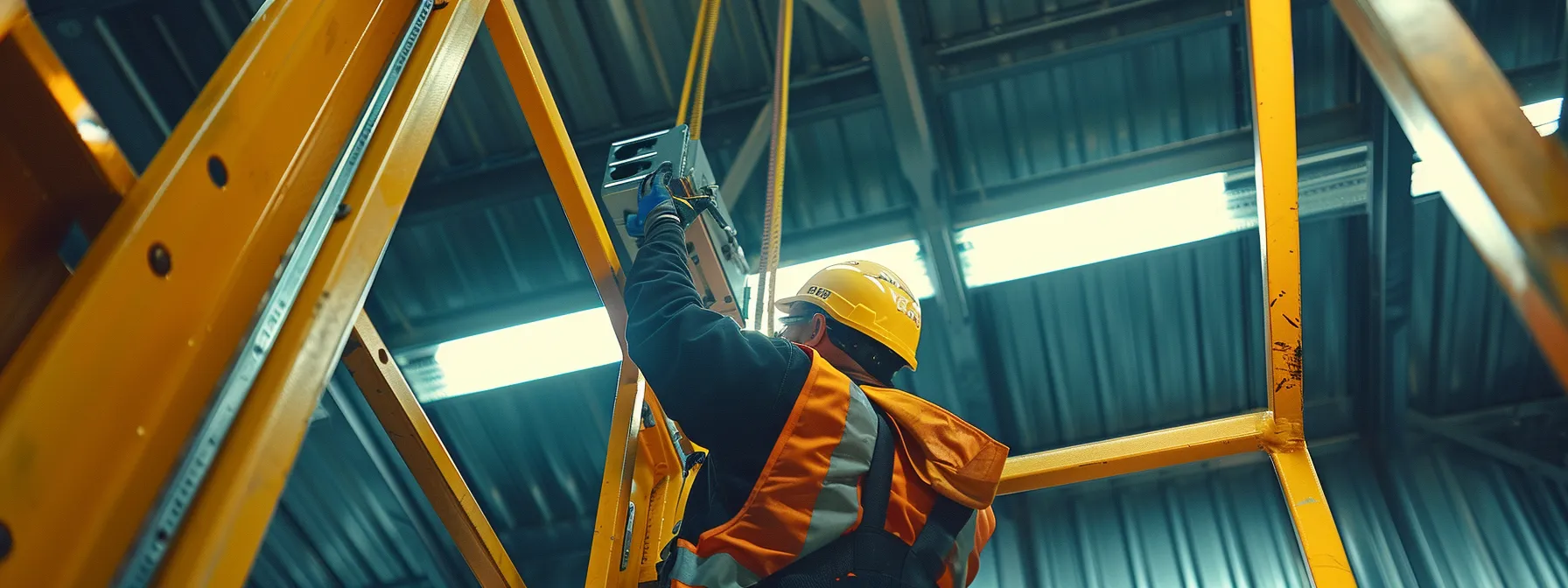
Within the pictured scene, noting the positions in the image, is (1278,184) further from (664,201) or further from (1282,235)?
(664,201)

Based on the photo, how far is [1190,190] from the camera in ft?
17.8

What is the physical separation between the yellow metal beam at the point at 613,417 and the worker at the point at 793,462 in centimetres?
44

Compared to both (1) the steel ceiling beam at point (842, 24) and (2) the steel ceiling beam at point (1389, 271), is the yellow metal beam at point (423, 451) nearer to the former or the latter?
(1) the steel ceiling beam at point (842, 24)

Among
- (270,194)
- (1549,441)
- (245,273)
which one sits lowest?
(245,273)

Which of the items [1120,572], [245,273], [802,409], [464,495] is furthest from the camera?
[1120,572]

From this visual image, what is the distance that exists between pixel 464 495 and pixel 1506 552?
6.48 meters

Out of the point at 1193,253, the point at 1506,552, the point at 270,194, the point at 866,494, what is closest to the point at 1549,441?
the point at 1506,552

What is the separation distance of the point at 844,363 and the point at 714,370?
858 millimetres

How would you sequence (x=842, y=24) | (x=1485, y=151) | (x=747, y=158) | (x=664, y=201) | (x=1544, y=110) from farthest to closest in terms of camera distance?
(x=747, y=158) → (x=1544, y=110) → (x=842, y=24) → (x=664, y=201) → (x=1485, y=151)

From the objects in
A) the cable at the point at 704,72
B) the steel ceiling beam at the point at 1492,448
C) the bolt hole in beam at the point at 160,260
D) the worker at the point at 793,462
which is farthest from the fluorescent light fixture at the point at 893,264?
the bolt hole in beam at the point at 160,260

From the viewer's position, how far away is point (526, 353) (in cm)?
610

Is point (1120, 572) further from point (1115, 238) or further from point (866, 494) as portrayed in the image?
point (866, 494)

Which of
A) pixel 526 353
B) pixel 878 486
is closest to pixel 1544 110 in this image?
pixel 878 486

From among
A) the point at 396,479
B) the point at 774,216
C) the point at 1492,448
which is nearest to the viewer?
the point at 774,216
